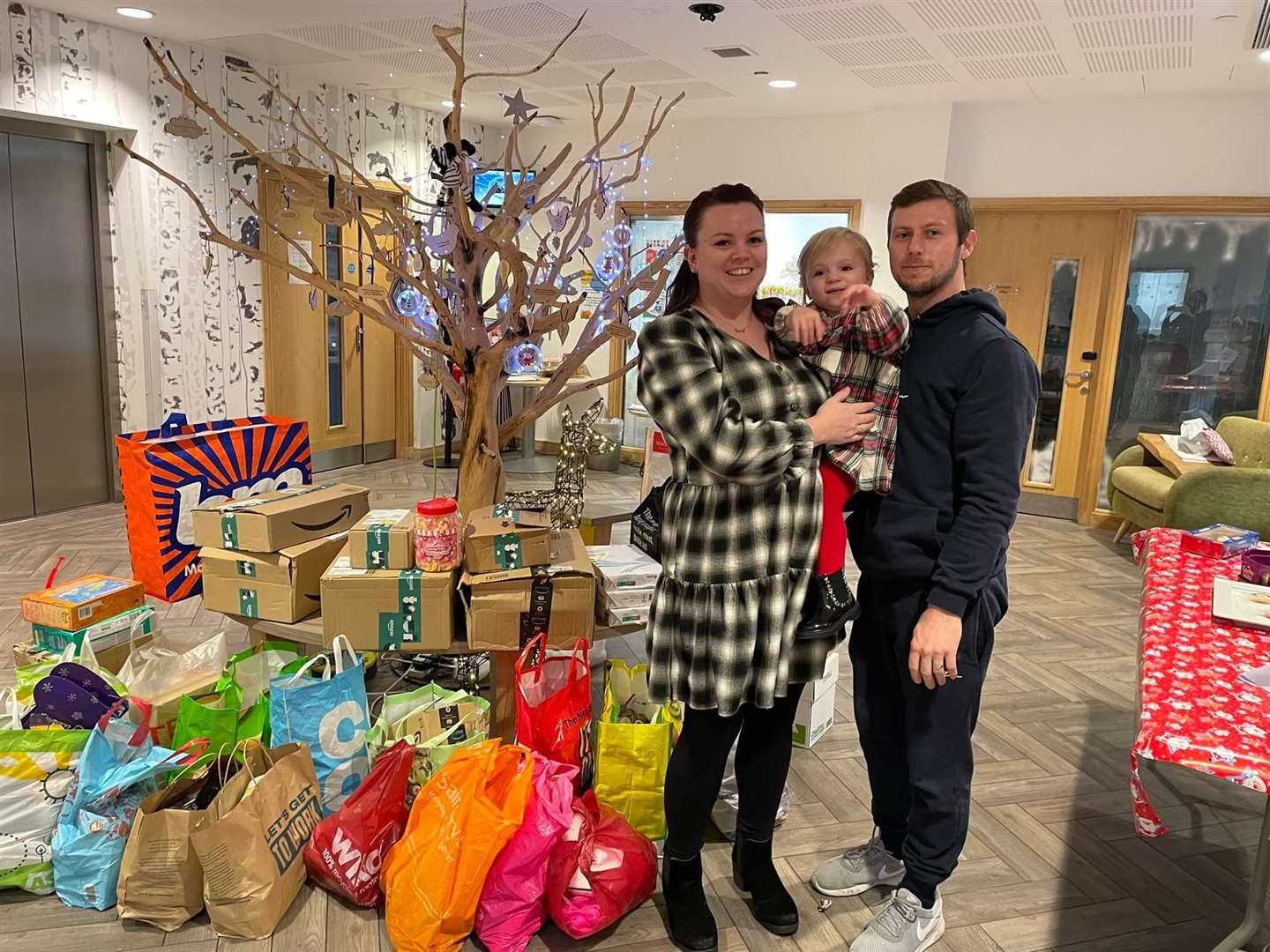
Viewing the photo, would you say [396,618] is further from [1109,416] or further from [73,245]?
[1109,416]

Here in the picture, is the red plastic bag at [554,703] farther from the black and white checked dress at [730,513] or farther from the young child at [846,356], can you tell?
the young child at [846,356]

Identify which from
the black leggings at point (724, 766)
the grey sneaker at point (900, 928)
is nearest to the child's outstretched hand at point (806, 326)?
the black leggings at point (724, 766)

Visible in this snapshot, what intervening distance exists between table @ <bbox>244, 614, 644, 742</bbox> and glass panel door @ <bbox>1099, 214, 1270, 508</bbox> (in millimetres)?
4892

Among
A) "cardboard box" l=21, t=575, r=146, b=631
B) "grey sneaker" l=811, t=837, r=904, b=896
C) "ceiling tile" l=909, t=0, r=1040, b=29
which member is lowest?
"grey sneaker" l=811, t=837, r=904, b=896

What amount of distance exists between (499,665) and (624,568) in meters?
0.42

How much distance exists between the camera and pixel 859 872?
2.03 metres

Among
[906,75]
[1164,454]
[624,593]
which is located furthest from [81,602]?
[1164,454]

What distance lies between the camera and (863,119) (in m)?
6.35

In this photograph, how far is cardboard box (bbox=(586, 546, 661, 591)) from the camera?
2.36 meters

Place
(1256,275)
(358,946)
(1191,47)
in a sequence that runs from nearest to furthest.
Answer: (358,946), (1191,47), (1256,275)

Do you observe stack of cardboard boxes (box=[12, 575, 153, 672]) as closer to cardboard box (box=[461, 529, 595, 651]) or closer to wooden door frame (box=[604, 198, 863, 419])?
cardboard box (box=[461, 529, 595, 651])

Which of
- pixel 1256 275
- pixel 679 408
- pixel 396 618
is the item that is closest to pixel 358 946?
pixel 396 618

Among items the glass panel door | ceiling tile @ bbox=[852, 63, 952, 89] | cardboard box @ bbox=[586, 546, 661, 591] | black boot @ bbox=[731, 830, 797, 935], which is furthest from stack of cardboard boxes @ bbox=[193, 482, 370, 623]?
the glass panel door

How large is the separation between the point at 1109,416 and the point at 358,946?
5.69 m
